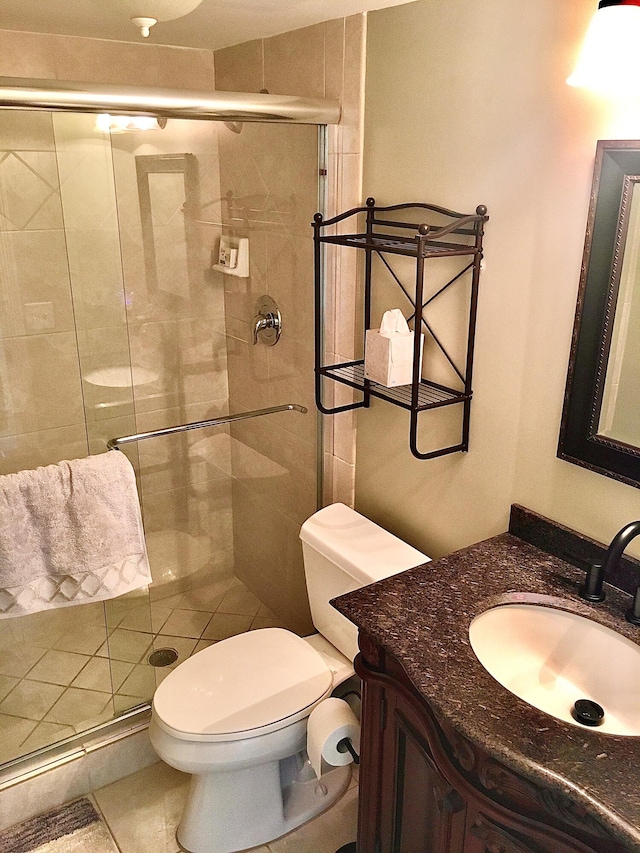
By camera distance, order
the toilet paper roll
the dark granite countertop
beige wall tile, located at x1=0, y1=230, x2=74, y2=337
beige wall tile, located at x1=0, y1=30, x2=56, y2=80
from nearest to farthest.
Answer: the dark granite countertop
the toilet paper roll
beige wall tile, located at x1=0, y1=230, x2=74, y2=337
beige wall tile, located at x1=0, y1=30, x2=56, y2=80

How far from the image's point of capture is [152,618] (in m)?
2.30

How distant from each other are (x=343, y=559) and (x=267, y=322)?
2.88ft

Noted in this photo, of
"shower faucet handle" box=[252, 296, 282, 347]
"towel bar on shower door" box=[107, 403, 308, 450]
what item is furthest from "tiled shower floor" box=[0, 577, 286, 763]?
"shower faucet handle" box=[252, 296, 282, 347]

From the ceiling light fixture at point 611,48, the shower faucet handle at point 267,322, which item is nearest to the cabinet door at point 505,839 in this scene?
the ceiling light fixture at point 611,48

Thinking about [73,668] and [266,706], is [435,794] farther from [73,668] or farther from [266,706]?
[73,668]

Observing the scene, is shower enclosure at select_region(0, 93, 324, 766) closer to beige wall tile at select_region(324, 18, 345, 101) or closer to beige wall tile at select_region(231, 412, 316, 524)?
beige wall tile at select_region(231, 412, 316, 524)

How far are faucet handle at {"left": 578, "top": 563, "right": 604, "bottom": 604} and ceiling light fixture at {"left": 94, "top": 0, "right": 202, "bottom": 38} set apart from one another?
4.27ft

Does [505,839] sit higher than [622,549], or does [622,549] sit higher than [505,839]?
[622,549]

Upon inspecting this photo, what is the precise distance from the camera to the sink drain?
48.9 inches

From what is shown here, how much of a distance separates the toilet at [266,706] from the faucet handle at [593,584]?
0.46m

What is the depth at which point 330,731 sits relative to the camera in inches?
63.8

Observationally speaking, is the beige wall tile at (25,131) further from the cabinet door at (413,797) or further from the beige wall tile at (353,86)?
the cabinet door at (413,797)

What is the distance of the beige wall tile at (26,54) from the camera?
207 cm

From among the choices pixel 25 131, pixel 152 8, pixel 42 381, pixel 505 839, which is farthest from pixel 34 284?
pixel 505 839
